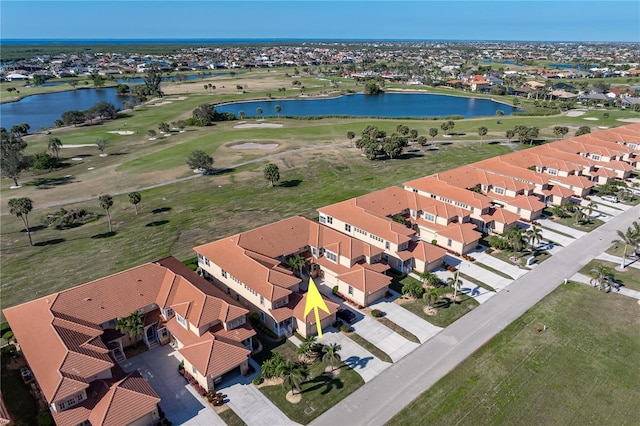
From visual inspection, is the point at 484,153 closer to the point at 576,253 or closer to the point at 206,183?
the point at 576,253

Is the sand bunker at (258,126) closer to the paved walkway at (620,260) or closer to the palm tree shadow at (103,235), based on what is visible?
the palm tree shadow at (103,235)

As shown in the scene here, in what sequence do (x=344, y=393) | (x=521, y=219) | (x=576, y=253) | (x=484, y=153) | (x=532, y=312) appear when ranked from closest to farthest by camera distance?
(x=344, y=393) → (x=532, y=312) → (x=576, y=253) → (x=521, y=219) → (x=484, y=153)

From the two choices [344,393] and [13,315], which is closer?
[344,393]

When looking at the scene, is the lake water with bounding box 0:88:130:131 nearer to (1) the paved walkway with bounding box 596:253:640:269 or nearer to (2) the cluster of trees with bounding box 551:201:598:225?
(2) the cluster of trees with bounding box 551:201:598:225

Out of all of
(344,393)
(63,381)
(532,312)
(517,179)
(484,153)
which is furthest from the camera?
(484,153)

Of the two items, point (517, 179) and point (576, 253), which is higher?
point (517, 179)

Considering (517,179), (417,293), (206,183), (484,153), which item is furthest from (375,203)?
(484,153)

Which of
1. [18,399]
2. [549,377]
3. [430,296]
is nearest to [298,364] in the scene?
[430,296]
